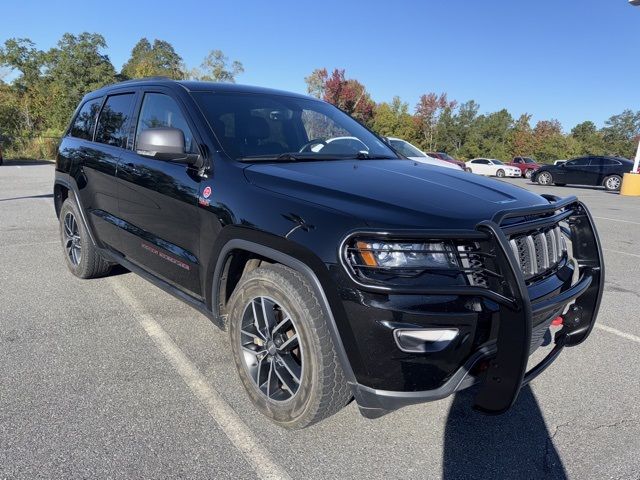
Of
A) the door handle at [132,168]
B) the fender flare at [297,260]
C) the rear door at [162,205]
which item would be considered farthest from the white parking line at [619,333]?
the door handle at [132,168]

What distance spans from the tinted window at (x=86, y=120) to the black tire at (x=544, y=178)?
23356 millimetres

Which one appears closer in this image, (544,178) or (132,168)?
(132,168)

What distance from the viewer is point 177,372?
3.01m

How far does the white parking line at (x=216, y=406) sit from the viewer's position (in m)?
2.20

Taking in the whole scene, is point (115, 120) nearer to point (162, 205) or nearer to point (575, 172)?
point (162, 205)

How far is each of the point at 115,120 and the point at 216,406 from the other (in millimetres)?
2666

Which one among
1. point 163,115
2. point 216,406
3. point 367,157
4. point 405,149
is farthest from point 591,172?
point 216,406

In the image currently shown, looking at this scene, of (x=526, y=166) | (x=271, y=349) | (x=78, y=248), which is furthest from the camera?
(x=526, y=166)

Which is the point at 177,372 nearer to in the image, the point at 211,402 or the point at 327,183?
the point at 211,402

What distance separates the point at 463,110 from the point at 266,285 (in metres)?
68.9

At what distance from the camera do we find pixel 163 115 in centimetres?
337

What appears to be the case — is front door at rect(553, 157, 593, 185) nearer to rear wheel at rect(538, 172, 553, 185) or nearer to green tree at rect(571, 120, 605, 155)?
rear wheel at rect(538, 172, 553, 185)

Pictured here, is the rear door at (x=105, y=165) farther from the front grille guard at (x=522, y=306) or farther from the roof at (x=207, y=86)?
the front grille guard at (x=522, y=306)

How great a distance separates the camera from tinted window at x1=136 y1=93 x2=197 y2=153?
304cm
